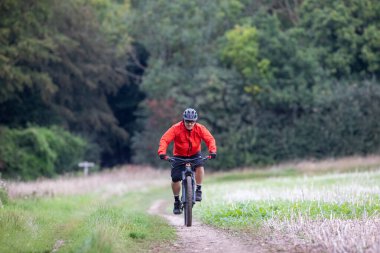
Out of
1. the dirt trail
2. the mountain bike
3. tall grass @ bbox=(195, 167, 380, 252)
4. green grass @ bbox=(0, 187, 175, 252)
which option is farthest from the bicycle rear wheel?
tall grass @ bbox=(195, 167, 380, 252)

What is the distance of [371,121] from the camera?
50.4m

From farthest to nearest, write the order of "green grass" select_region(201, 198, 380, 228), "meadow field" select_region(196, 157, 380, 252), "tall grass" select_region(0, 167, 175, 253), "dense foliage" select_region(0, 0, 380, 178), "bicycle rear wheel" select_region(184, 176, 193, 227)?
"dense foliage" select_region(0, 0, 380, 178) → "bicycle rear wheel" select_region(184, 176, 193, 227) → "green grass" select_region(201, 198, 380, 228) → "tall grass" select_region(0, 167, 175, 253) → "meadow field" select_region(196, 157, 380, 252)

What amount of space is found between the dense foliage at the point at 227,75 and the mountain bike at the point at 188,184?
3402cm

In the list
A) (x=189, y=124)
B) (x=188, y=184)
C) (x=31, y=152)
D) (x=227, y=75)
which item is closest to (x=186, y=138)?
(x=189, y=124)

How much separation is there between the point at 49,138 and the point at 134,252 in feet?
123

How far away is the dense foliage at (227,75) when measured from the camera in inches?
2012

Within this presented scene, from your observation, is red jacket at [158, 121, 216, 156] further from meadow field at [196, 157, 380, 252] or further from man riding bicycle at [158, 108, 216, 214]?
meadow field at [196, 157, 380, 252]

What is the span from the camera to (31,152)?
44625 millimetres

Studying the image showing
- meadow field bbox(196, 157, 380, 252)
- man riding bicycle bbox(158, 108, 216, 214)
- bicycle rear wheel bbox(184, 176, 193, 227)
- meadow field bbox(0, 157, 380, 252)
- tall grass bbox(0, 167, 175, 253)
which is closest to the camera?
meadow field bbox(196, 157, 380, 252)

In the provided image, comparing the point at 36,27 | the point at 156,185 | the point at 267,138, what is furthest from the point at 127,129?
the point at 156,185

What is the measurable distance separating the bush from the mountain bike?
2804 cm

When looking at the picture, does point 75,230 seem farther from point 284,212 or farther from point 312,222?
point 312,222

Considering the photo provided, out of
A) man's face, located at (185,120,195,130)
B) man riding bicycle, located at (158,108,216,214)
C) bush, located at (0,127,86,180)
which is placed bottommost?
bush, located at (0,127,86,180)

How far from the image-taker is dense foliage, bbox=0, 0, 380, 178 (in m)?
51.1
